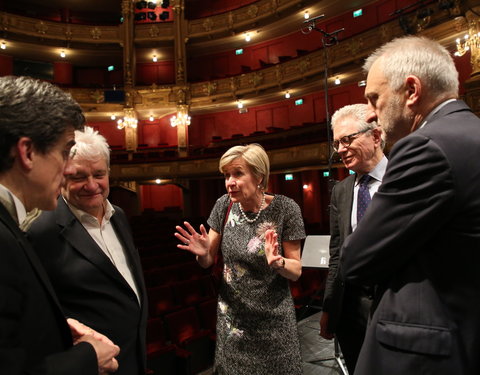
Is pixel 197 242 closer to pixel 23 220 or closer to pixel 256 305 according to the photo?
pixel 256 305

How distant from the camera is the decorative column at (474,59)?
22.2ft

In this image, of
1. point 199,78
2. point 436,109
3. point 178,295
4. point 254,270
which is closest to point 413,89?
point 436,109

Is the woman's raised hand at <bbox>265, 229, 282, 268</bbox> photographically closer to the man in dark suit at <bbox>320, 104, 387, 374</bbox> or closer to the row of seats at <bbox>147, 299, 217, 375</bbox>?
the man in dark suit at <bbox>320, 104, 387, 374</bbox>

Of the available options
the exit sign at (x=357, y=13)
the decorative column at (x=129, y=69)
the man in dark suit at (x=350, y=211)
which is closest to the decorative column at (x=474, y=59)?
the exit sign at (x=357, y=13)

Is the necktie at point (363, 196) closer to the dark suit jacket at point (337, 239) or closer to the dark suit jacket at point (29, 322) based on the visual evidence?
the dark suit jacket at point (337, 239)

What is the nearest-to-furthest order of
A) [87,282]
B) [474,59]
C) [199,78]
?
[87,282] < [474,59] < [199,78]

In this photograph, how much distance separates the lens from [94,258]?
3.72 ft

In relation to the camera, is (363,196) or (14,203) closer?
(14,203)

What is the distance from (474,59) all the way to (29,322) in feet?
28.2

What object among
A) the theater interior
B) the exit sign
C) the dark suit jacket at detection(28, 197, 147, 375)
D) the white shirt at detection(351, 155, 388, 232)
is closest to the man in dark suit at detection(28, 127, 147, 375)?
the dark suit jacket at detection(28, 197, 147, 375)

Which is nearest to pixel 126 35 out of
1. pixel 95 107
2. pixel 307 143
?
pixel 95 107

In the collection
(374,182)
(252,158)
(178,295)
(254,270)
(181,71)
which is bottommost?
(178,295)

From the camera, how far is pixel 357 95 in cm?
1171

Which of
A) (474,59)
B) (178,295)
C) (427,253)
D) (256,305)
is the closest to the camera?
(427,253)
